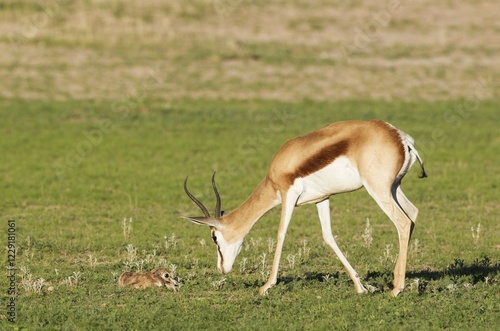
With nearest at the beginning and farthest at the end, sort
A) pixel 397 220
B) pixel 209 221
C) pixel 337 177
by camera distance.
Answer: pixel 397 220, pixel 337 177, pixel 209 221

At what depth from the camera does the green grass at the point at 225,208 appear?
7719mm

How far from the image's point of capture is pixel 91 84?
2347 cm

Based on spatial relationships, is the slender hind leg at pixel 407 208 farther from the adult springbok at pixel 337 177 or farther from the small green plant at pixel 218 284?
the small green plant at pixel 218 284

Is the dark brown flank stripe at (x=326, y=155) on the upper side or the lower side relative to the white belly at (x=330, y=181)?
upper

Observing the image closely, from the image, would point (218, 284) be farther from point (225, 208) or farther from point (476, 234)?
point (225, 208)

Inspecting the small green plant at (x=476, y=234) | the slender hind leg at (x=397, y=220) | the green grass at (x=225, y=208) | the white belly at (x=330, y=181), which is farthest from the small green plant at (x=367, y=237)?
the slender hind leg at (x=397, y=220)

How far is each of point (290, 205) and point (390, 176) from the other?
3.15 feet

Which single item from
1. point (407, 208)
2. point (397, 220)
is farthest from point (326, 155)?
point (407, 208)

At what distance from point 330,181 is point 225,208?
477cm

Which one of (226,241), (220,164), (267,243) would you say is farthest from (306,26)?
(226,241)

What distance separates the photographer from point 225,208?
1286 centimetres

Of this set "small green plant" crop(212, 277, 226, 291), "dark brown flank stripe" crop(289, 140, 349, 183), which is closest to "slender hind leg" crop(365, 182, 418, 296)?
"dark brown flank stripe" crop(289, 140, 349, 183)

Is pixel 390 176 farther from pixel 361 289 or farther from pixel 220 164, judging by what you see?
pixel 220 164

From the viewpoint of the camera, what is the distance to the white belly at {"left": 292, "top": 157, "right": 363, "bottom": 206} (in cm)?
812
